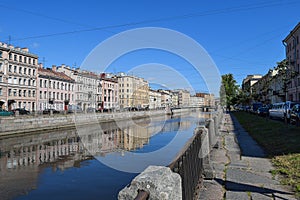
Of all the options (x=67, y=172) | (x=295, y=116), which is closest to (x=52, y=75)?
(x=67, y=172)

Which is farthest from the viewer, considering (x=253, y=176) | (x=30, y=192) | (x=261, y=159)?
(x=30, y=192)

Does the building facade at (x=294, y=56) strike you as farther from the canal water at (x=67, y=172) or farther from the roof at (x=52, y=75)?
the roof at (x=52, y=75)

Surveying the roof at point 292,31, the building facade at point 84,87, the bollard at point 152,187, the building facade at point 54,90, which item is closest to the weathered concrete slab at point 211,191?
the bollard at point 152,187

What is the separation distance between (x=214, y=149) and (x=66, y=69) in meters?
67.5

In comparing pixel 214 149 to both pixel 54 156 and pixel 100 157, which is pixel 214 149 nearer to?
pixel 100 157

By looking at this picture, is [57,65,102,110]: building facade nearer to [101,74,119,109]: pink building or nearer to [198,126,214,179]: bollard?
[101,74,119,109]: pink building

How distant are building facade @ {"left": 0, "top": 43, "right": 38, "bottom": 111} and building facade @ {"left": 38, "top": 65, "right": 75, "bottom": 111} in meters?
2.20

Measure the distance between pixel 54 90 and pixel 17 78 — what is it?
417 inches

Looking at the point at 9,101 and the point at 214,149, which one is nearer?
the point at 214,149

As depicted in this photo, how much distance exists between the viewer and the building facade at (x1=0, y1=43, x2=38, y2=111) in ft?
164

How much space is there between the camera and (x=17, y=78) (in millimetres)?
53312

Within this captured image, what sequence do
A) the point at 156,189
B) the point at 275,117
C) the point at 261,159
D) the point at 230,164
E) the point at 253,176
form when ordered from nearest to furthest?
the point at 156,189, the point at 253,176, the point at 230,164, the point at 261,159, the point at 275,117

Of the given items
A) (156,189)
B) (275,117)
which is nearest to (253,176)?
(156,189)

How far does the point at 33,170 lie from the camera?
508 inches
